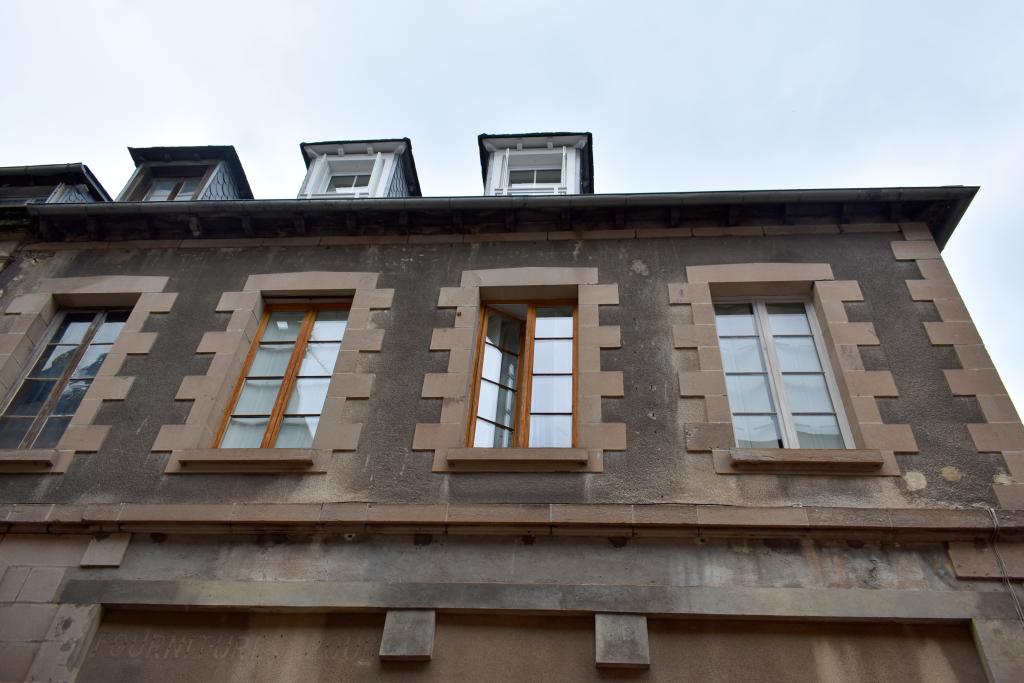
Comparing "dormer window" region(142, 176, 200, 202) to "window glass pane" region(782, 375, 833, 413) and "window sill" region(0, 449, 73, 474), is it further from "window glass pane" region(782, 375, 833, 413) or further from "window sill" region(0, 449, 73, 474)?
"window glass pane" region(782, 375, 833, 413)

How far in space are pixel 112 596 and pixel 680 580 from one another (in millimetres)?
3791

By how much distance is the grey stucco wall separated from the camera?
15.8 ft

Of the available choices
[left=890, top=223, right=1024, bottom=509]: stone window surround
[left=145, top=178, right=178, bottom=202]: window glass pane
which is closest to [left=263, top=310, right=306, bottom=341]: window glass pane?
[left=145, top=178, right=178, bottom=202]: window glass pane

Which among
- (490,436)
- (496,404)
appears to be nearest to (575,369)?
(496,404)

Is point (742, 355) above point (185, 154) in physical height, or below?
below

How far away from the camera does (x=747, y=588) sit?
4293 mm

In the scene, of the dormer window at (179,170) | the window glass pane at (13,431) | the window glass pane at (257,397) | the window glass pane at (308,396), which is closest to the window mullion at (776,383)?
the window glass pane at (308,396)

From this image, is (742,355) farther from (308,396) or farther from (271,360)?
(271,360)

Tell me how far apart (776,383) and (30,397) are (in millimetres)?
6550

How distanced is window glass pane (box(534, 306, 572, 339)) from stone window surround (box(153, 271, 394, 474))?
1.43m

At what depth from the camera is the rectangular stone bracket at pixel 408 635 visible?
4207 mm

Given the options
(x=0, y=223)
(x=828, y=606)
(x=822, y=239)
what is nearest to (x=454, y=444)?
(x=828, y=606)

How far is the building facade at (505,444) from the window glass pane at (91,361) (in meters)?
0.05

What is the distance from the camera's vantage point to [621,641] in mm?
4160
